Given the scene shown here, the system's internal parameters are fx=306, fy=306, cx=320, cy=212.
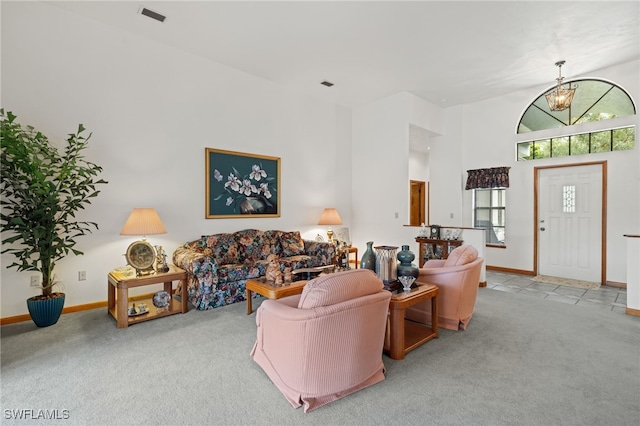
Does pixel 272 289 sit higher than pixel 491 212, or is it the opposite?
pixel 491 212

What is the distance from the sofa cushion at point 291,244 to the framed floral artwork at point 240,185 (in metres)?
0.46

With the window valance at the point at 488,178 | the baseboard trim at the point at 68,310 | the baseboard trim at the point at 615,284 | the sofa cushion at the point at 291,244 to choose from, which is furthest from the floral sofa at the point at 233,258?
the baseboard trim at the point at 615,284

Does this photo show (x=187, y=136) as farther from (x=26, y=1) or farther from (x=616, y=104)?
(x=616, y=104)

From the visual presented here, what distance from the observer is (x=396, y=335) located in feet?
8.09

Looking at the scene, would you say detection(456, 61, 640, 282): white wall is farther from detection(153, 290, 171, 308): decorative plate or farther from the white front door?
detection(153, 290, 171, 308): decorative plate

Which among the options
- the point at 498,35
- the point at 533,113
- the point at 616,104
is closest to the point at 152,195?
the point at 498,35

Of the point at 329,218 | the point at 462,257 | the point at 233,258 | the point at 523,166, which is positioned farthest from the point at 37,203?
the point at 523,166

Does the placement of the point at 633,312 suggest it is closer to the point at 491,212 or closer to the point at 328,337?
the point at 491,212

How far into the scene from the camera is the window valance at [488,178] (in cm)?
596

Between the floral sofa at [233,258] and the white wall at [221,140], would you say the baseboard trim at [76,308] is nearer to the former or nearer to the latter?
the white wall at [221,140]

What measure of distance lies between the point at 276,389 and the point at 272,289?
121 cm

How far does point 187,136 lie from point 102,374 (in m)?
3.16

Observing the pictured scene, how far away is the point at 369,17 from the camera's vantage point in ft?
11.5

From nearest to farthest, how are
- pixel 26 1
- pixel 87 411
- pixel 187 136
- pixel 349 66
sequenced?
pixel 87 411
pixel 26 1
pixel 187 136
pixel 349 66
